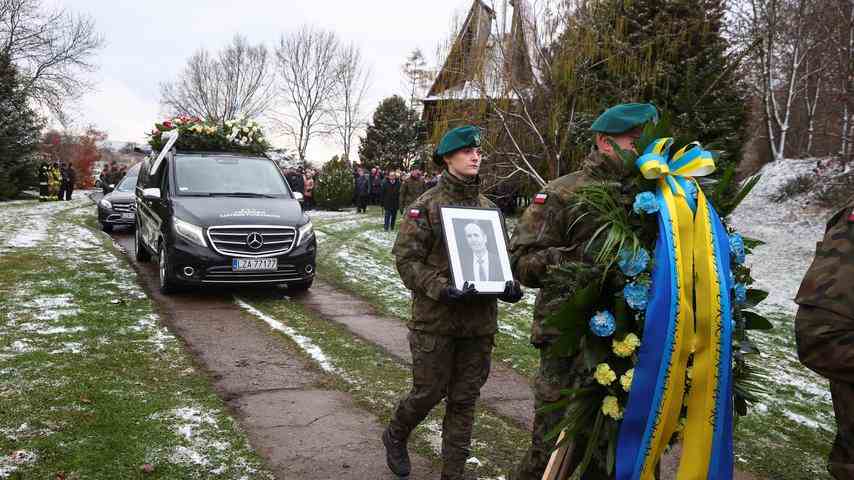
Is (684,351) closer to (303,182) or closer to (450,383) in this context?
(450,383)

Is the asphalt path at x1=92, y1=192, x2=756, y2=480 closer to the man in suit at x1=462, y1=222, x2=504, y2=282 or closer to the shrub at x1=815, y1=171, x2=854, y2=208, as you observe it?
the man in suit at x1=462, y1=222, x2=504, y2=282

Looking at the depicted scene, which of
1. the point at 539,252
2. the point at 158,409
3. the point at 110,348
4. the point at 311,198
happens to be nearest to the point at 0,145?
the point at 311,198

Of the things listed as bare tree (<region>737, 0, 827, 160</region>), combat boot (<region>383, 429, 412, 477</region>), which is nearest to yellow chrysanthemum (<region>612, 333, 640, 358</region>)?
combat boot (<region>383, 429, 412, 477</region>)

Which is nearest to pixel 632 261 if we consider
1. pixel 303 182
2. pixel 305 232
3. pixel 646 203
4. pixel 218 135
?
Result: pixel 646 203

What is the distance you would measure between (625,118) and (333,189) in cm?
2572

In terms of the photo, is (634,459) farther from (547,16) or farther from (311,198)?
(311,198)

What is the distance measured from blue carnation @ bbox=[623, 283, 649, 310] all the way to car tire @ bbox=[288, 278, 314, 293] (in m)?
7.60

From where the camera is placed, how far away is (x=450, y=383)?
152 inches

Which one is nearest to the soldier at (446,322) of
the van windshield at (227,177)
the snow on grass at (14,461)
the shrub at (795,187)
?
the snow on grass at (14,461)

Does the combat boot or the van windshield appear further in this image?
the van windshield

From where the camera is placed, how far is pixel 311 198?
2795 cm

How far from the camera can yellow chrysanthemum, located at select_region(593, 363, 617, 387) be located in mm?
2631

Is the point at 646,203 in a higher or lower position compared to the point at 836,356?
higher

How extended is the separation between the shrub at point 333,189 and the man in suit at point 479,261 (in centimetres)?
2511
